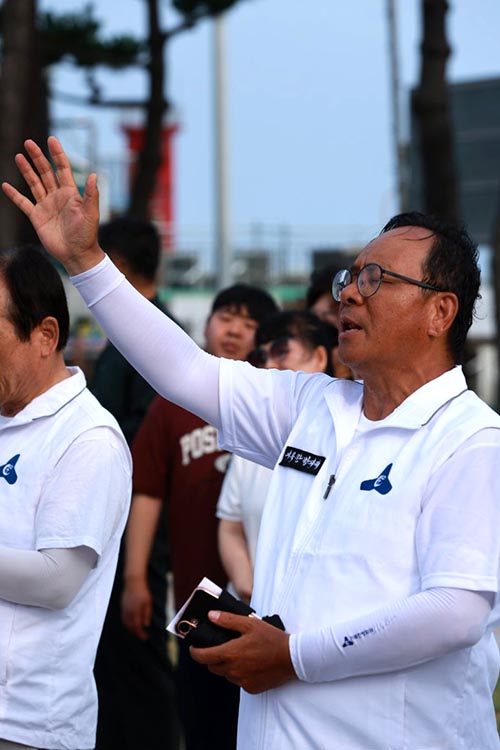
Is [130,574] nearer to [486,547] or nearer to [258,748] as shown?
[258,748]

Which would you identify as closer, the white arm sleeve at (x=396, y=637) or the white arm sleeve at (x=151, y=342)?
the white arm sleeve at (x=396, y=637)

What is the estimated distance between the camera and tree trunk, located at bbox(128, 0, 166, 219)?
1266 cm

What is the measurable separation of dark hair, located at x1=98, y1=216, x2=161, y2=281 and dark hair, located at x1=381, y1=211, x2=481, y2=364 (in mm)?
2638

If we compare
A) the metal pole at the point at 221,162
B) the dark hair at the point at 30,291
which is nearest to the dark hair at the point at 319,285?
the dark hair at the point at 30,291

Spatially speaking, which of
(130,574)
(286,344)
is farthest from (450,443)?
(130,574)

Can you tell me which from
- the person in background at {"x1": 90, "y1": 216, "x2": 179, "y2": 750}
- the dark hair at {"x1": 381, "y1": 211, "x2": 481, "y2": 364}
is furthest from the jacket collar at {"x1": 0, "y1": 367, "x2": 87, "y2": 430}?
the person in background at {"x1": 90, "y1": 216, "x2": 179, "y2": 750}

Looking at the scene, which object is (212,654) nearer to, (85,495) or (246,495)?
(85,495)

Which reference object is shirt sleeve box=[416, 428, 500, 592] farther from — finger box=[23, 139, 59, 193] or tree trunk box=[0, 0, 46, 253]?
tree trunk box=[0, 0, 46, 253]

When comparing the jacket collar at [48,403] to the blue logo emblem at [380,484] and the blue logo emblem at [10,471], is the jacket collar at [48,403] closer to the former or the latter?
the blue logo emblem at [10,471]


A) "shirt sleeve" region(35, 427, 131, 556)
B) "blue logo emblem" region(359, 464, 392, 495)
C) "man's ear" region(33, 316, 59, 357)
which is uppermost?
"man's ear" region(33, 316, 59, 357)

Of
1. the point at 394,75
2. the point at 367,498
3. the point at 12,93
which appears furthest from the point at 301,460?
the point at 394,75

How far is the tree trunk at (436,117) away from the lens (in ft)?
33.4

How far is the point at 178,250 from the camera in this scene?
62.4ft

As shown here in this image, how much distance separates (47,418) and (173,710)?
239cm
